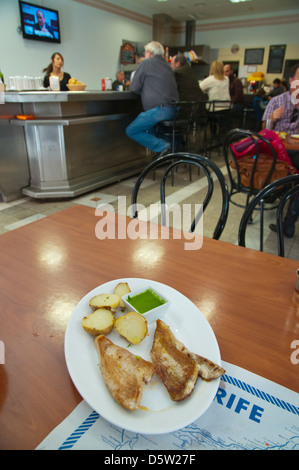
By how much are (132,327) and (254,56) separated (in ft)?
37.2

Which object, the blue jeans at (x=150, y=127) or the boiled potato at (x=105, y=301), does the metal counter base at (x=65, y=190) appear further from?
the boiled potato at (x=105, y=301)

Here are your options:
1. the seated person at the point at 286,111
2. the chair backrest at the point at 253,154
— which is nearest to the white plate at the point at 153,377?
the chair backrest at the point at 253,154

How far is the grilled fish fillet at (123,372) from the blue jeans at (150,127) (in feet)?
13.5

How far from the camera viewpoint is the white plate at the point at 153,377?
490mm

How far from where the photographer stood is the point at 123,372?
557mm

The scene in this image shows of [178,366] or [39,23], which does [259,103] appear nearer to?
[39,23]

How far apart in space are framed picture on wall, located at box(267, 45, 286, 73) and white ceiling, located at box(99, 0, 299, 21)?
36.6 inches

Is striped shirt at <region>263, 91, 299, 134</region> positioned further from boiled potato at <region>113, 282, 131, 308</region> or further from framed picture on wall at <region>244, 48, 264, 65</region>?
framed picture on wall at <region>244, 48, 264, 65</region>

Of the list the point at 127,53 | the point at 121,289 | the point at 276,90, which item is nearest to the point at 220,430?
the point at 121,289

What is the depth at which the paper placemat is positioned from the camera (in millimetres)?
490

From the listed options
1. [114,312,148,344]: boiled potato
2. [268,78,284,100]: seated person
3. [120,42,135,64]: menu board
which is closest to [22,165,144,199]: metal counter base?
[114,312,148,344]: boiled potato
